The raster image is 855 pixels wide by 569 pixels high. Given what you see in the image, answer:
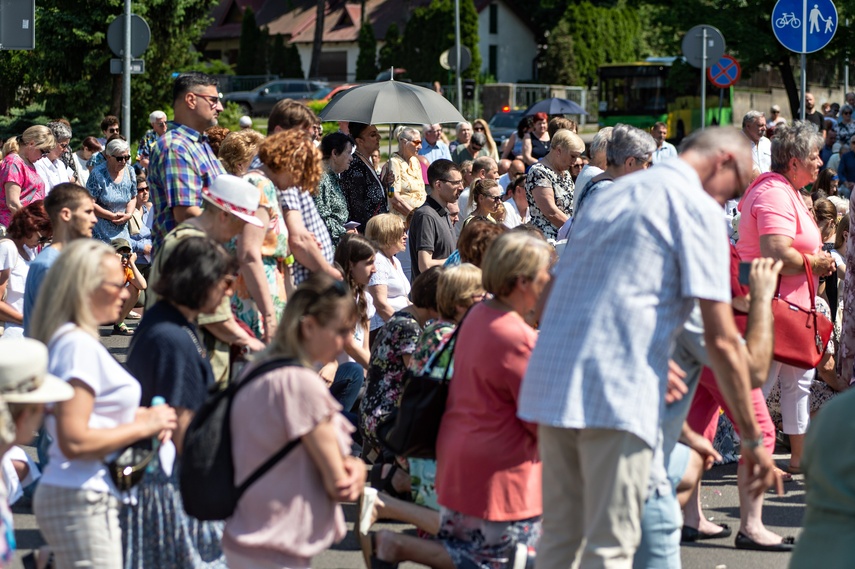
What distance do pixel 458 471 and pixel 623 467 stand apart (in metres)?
0.98

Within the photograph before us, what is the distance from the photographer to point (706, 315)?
4258 millimetres


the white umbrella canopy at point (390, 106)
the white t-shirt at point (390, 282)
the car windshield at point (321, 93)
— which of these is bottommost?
the white t-shirt at point (390, 282)

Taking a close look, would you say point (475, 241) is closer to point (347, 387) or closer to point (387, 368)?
point (387, 368)

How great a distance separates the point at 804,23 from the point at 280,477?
875cm

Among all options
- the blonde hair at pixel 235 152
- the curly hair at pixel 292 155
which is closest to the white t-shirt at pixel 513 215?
the blonde hair at pixel 235 152

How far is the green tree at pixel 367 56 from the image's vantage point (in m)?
68.1

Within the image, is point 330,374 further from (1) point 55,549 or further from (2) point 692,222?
(2) point 692,222

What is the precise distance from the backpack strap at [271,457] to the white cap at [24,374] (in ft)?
1.96

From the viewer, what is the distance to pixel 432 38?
202 ft

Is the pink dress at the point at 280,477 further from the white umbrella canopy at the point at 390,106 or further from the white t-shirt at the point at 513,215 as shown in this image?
the white umbrella canopy at the point at 390,106

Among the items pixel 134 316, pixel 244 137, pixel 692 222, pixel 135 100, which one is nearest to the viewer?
pixel 692 222

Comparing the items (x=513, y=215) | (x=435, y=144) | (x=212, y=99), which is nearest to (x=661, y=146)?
(x=435, y=144)

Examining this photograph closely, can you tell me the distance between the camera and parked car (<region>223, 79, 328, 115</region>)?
54.8 m

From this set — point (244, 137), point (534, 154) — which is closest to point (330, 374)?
point (244, 137)
